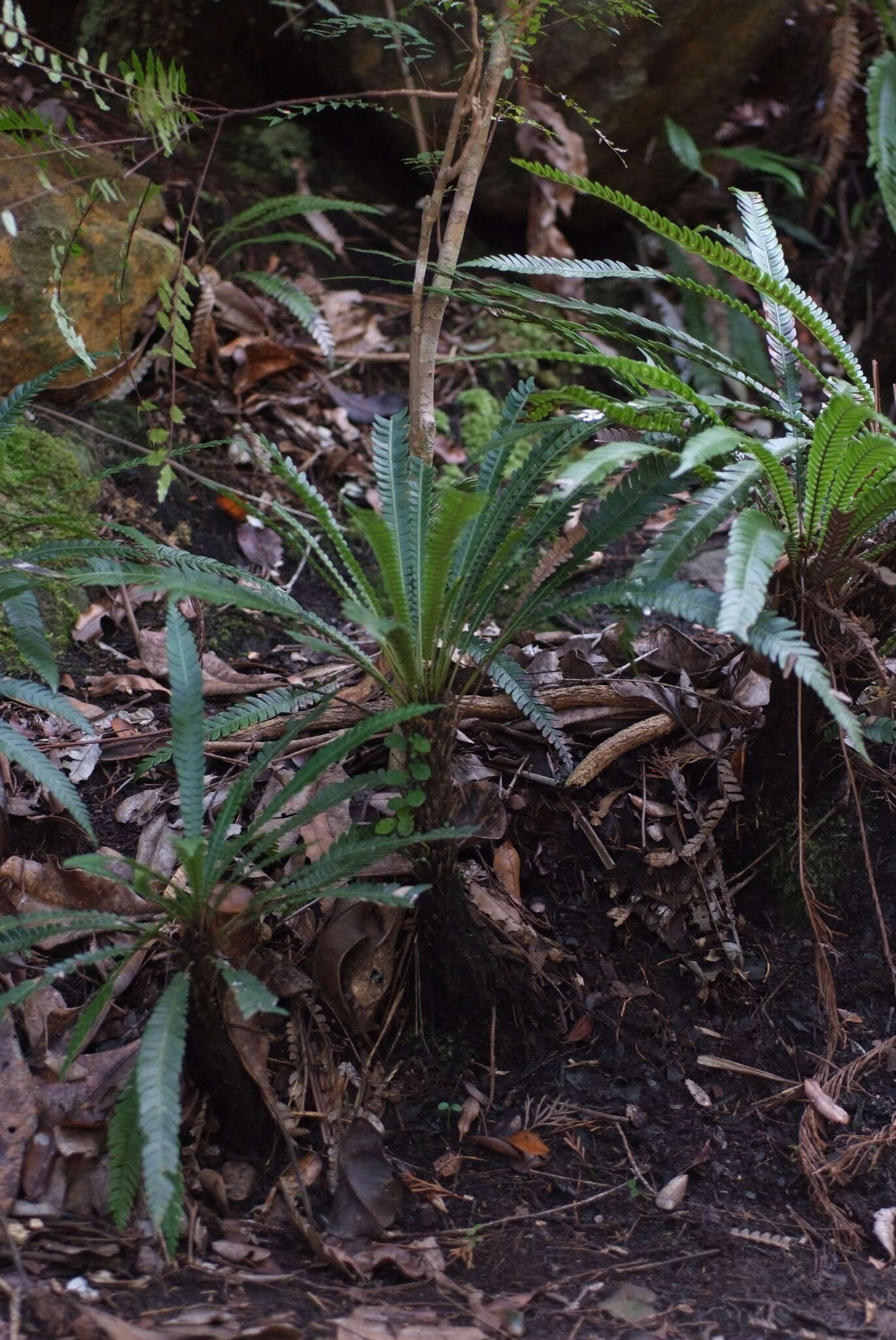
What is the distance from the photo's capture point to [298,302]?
3350 mm

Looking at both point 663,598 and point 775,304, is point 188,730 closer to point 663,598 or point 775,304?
point 663,598

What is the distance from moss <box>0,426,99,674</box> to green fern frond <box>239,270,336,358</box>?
823 mm

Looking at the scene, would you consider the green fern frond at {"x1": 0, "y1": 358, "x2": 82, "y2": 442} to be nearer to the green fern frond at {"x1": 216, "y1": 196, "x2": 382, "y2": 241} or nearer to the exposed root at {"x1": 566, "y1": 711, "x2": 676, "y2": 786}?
the exposed root at {"x1": 566, "y1": 711, "x2": 676, "y2": 786}

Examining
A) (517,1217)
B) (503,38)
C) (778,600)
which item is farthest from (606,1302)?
(503,38)

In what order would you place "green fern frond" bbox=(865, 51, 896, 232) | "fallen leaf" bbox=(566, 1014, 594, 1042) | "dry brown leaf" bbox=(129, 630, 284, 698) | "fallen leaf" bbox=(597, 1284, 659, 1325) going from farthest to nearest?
"green fern frond" bbox=(865, 51, 896, 232) < "dry brown leaf" bbox=(129, 630, 284, 698) < "fallen leaf" bbox=(566, 1014, 594, 1042) < "fallen leaf" bbox=(597, 1284, 659, 1325)

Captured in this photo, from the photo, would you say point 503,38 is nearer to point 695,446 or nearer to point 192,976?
point 695,446

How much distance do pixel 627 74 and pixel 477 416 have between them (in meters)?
1.58

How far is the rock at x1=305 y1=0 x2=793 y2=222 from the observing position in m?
3.89

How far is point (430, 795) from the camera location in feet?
5.78

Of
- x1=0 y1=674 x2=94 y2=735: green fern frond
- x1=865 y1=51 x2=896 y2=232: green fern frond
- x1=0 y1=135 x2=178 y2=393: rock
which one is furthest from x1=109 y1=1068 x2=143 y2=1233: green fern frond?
x1=865 y1=51 x2=896 y2=232: green fern frond

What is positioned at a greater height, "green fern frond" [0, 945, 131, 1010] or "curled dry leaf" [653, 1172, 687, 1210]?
"green fern frond" [0, 945, 131, 1010]

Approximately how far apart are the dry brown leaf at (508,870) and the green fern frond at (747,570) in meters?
0.75

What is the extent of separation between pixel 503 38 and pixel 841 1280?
223 cm

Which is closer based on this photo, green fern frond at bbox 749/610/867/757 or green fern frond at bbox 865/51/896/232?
green fern frond at bbox 749/610/867/757
